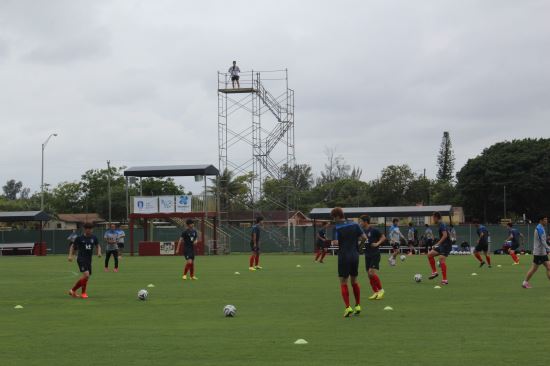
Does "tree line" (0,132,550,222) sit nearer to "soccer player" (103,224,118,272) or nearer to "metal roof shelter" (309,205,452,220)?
"metal roof shelter" (309,205,452,220)

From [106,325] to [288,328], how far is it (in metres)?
3.40

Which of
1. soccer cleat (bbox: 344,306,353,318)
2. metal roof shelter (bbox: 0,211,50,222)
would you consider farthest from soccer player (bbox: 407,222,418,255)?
soccer cleat (bbox: 344,306,353,318)

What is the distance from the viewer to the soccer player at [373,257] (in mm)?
19125

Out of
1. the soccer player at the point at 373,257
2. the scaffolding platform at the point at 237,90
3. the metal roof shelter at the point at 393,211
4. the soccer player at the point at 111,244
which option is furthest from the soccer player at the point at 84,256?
the scaffolding platform at the point at 237,90

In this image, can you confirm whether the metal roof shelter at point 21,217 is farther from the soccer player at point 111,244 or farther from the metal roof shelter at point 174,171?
the soccer player at point 111,244

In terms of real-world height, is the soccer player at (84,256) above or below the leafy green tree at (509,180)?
below

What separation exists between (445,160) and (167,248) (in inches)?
3263

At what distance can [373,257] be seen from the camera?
2011 centimetres

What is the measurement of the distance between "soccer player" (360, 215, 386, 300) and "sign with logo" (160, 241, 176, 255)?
129ft

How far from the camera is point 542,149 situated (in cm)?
9556

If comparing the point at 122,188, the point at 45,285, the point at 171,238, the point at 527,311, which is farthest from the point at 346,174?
the point at 527,311

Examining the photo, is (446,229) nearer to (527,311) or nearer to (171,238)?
(527,311)

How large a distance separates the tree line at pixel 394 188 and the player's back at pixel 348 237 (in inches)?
1983

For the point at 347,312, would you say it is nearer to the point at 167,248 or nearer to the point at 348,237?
the point at 348,237
